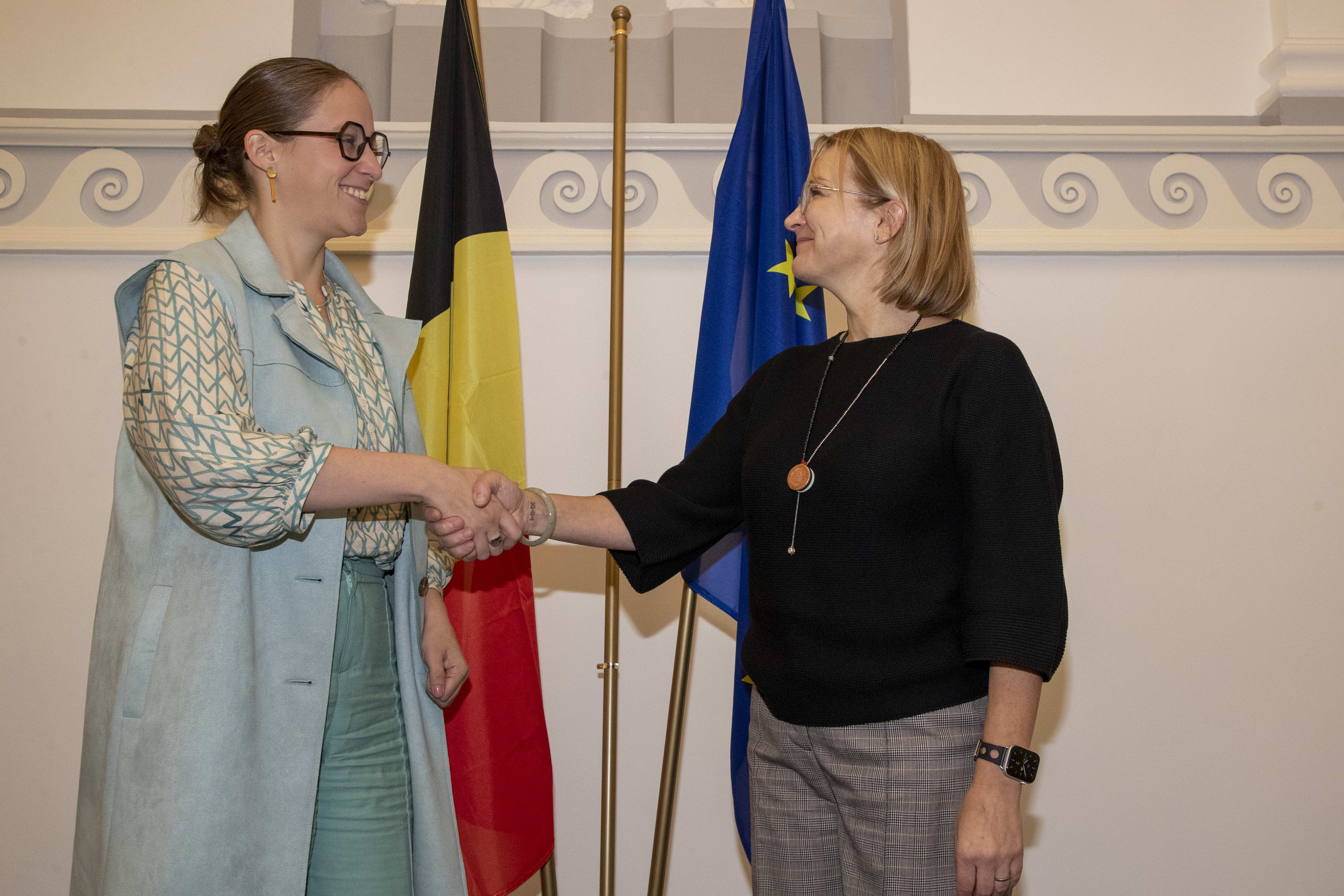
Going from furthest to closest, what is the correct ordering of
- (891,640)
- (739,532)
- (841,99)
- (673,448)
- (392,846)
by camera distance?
(841,99) → (673,448) → (739,532) → (392,846) → (891,640)

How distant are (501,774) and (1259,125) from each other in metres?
2.48

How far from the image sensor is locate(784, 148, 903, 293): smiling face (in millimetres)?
1582

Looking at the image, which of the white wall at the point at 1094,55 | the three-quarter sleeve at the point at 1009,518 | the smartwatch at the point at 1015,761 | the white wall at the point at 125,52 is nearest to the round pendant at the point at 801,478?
the three-quarter sleeve at the point at 1009,518

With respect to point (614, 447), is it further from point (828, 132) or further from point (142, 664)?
point (142, 664)

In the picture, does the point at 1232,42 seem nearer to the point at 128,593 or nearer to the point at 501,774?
the point at 501,774

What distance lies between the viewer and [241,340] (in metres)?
1.36

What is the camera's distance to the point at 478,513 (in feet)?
5.05

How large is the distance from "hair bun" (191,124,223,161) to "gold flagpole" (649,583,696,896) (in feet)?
4.04

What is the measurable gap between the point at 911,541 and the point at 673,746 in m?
1.04

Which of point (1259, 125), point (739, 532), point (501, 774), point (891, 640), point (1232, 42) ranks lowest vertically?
point (501, 774)

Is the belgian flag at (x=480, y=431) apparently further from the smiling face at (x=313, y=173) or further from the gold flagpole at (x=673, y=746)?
the smiling face at (x=313, y=173)

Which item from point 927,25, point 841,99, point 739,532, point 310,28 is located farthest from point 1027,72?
point 310,28

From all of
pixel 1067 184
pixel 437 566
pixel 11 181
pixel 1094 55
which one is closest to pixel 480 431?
pixel 437 566

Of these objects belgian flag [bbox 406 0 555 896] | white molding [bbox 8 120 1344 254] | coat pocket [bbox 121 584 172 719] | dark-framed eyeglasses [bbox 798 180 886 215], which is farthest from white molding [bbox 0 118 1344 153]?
coat pocket [bbox 121 584 172 719]
